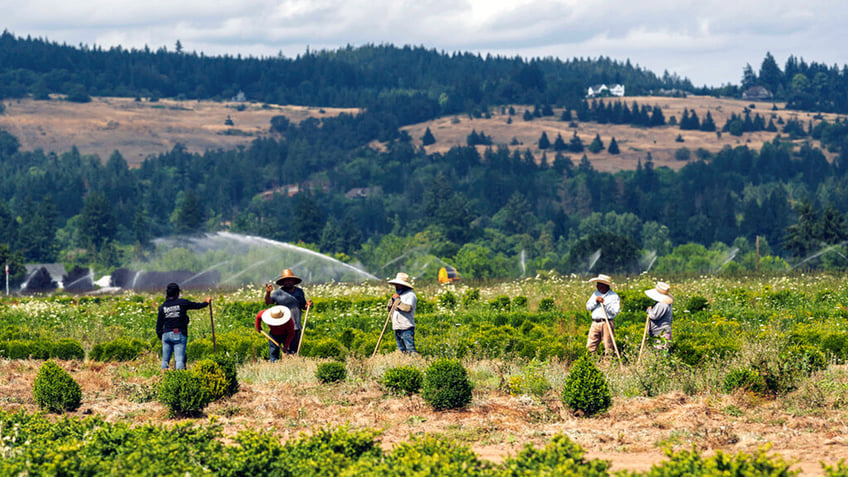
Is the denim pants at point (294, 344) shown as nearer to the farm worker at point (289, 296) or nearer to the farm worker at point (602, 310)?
the farm worker at point (289, 296)

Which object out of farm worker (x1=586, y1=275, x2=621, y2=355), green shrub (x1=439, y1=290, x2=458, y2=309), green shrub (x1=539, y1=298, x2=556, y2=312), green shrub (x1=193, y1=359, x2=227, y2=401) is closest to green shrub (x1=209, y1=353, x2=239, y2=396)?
green shrub (x1=193, y1=359, x2=227, y2=401)

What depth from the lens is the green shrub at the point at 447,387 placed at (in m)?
13.0

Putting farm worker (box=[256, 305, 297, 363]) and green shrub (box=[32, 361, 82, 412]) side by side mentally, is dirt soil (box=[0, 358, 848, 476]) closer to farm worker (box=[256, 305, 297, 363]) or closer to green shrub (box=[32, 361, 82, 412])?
green shrub (box=[32, 361, 82, 412])

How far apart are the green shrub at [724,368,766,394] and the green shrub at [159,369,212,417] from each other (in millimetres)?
6449

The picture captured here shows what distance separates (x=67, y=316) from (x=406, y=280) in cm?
1347

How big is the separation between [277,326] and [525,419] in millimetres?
5725

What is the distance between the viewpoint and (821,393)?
12578 mm

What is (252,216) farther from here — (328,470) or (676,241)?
(328,470)

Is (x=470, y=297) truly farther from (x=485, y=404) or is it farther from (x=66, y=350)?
(x=485, y=404)

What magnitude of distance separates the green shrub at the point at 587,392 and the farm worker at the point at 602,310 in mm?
3276

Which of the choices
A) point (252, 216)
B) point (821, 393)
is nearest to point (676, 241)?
point (252, 216)

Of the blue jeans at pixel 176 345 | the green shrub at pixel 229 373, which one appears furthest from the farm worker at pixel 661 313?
the blue jeans at pixel 176 345

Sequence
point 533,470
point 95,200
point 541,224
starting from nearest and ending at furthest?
point 533,470, point 95,200, point 541,224

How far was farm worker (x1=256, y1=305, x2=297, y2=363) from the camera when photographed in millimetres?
16734
